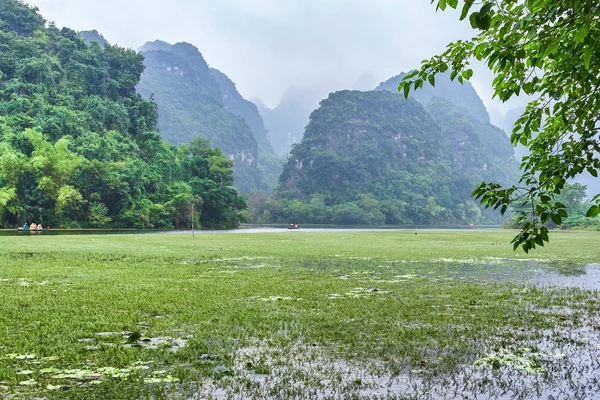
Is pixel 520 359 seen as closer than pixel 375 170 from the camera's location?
Yes

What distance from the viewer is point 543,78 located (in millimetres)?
4637

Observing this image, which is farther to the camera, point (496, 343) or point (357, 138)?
point (357, 138)

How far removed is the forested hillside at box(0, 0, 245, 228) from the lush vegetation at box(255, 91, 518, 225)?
40660 mm

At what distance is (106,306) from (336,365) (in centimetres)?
456

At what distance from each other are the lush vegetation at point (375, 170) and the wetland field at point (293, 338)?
10075 centimetres

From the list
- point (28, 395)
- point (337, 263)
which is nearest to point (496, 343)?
point (28, 395)

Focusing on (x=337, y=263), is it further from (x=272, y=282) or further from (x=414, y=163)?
(x=414, y=163)

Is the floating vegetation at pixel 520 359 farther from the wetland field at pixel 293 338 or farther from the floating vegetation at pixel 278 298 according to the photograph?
the floating vegetation at pixel 278 298

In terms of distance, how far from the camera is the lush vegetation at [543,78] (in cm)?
312

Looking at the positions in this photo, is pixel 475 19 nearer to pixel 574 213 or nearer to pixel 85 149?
pixel 85 149

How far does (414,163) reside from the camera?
16388cm

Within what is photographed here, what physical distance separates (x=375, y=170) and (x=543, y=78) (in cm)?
14661

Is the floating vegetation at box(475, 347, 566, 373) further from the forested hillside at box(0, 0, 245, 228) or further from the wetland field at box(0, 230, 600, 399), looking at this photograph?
Result: the forested hillside at box(0, 0, 245, 228)

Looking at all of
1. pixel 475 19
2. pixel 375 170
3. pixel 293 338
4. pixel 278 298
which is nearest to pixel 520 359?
pixel 293 338
